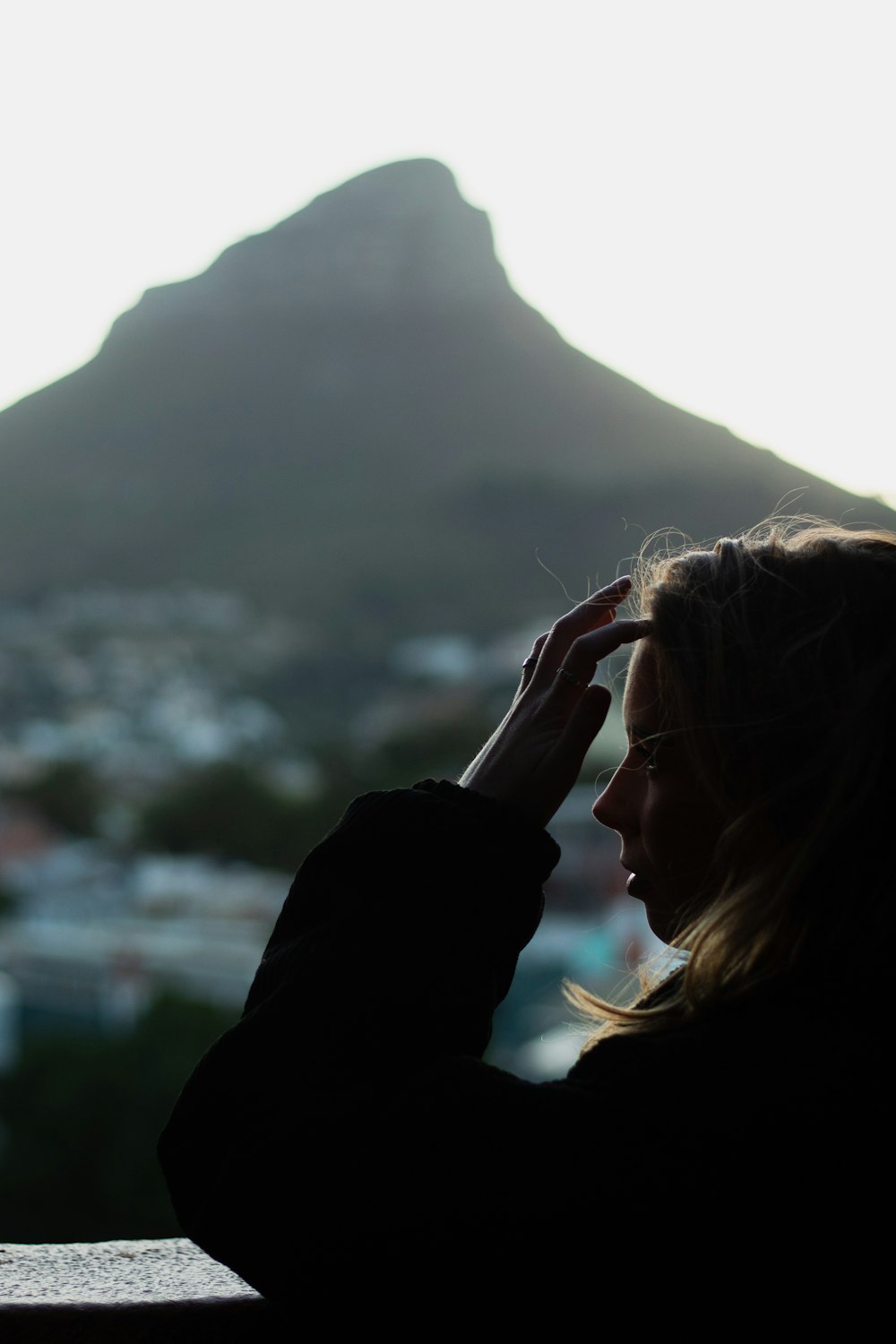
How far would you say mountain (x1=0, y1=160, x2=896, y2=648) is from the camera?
67.0m

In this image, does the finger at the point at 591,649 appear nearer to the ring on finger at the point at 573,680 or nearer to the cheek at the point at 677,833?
the ring on finger at the point at 573,680

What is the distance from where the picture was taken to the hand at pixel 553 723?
39.3 inches

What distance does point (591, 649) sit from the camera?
1.02 metres

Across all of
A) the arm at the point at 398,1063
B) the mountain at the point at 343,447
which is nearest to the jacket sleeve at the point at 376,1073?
the arm at the point at 398,1063

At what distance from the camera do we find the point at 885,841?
0.81m

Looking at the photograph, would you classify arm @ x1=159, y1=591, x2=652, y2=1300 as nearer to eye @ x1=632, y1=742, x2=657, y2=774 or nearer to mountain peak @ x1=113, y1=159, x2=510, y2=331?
eye @ x1=632, y1=742, x2=657, y2=774

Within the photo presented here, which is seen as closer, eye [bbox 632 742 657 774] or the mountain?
eye [bbox 632 742 657 774]

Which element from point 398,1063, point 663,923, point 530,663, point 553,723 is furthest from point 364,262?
point 398,1063

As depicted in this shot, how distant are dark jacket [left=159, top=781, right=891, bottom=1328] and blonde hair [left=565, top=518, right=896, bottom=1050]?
0.04 meters

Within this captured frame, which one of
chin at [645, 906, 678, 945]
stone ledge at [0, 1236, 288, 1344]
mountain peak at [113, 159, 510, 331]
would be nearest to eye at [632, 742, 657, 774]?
chin at [645, 906, 678, 945]

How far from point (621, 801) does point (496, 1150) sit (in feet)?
1.00

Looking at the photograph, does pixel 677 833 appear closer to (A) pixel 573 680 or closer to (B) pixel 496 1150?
(A) pixel 573 680

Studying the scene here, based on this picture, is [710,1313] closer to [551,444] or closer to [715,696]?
[715,696]

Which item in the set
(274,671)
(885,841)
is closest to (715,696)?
(885,841)
